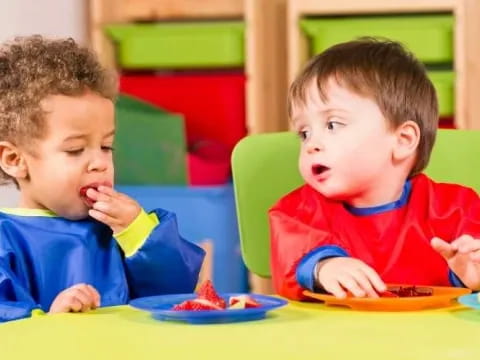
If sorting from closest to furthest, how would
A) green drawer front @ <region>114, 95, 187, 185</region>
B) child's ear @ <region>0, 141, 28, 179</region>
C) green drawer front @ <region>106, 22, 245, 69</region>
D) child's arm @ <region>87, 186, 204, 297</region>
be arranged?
child's arm @ <region>87, 186, 204, 297</region> < child's ear @ <region>0, 141, 28, 179</region> < green drawer front @ <region>114, 95, 187, 185</region> < green drawer front @ <region>106, 22, 245, 69</region>

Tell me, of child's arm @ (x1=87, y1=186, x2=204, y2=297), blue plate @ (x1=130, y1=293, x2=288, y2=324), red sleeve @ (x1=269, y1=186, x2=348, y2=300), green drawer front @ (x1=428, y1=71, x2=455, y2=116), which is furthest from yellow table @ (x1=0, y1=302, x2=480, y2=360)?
green drawer front @ (x1=428, y1=71, x2=455, y2=116)

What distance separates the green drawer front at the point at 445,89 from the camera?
3475 mm

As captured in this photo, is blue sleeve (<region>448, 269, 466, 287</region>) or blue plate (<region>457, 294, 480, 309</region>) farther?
blue sleeve (<region>448, 269, 466, 287</region>)

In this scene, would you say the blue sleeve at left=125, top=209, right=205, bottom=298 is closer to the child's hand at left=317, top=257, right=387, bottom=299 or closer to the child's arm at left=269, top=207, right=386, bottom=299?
the child's arm at left=269, top=207, right=386, bottom=299

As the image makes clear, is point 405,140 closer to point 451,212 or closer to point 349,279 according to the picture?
point 451,212

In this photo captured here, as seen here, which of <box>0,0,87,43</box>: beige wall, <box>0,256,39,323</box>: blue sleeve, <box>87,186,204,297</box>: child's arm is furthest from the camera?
<box>0,0,87,43</box>: beige wall

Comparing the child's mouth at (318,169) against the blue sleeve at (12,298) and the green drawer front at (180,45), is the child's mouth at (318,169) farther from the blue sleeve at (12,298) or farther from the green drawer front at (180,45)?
the green drawer front at (180,45)

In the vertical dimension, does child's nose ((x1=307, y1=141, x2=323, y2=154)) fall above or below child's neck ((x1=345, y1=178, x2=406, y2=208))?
above

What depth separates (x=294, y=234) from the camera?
1.34 meters

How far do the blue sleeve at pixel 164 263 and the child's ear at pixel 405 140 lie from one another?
0.30 meters

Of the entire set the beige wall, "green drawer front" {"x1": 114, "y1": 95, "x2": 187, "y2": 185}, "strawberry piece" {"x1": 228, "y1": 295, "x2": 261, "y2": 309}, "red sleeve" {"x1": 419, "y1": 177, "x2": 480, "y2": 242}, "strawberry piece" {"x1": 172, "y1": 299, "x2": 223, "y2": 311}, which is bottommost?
"green drawer front" {"x1": 114, "y1": 95, "x2": 187, "y2": 185}

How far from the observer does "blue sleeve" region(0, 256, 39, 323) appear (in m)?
1.30

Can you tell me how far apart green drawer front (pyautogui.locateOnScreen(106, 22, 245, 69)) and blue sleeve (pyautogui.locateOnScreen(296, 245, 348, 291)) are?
95.8 inches

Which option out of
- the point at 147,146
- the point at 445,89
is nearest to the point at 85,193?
the point at 147,146
